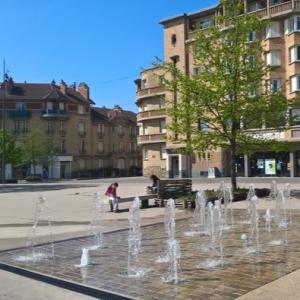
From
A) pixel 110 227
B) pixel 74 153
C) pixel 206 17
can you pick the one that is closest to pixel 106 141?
pixel 74 153

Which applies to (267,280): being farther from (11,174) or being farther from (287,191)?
(11,174)

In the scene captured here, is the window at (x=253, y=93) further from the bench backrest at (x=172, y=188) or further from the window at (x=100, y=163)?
the window at (x=100, y=163)

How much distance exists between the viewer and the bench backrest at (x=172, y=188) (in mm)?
21484

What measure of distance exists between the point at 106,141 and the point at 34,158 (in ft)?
64.4

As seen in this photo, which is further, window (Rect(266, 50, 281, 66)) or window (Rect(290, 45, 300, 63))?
window (Rect(266, 50, 281, 66))

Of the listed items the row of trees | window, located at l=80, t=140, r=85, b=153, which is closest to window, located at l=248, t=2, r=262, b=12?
the row of trees

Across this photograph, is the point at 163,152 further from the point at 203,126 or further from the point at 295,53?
the point at 203,126

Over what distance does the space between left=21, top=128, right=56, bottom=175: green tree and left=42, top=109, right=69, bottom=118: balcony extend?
6696 mm

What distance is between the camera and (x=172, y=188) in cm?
2191

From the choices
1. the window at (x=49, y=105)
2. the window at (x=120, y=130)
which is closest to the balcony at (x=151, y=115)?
the window at (x=49, y=105)

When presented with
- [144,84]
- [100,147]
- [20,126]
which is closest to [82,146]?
[100,147]

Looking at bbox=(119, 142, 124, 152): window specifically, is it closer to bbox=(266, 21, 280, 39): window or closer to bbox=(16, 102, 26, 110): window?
bbox=(16, 102, 26, 110): window

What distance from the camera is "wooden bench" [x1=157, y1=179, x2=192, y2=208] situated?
21438mm

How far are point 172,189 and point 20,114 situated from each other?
218 ft
